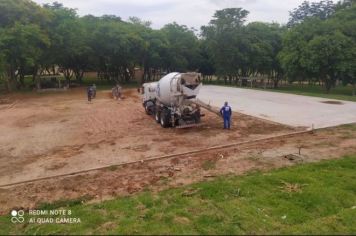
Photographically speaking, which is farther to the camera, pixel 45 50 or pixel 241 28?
pixel 241 28

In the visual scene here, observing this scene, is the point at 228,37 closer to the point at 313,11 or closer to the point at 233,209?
the point at 313,11

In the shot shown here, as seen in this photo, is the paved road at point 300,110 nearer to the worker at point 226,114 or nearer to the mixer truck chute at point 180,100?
the worker at point 226,114

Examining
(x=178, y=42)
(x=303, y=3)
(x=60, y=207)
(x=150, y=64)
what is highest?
(x=303, y=3)

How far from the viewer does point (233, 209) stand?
739 cm

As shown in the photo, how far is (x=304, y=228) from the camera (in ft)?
21.7

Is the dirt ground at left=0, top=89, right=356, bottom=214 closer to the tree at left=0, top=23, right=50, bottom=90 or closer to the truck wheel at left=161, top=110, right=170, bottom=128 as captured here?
the truck wheel at left=161, top=110, right=170, bottom=128

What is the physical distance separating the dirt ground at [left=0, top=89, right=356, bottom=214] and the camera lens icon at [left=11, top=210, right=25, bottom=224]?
0.94 feet

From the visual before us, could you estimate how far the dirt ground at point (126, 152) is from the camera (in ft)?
30.1

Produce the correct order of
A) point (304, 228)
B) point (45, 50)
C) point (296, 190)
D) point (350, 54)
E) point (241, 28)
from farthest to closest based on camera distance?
point (241, 28) < point (45, 50) < point (350, 54) < point (296, 190) < point (304, 228)

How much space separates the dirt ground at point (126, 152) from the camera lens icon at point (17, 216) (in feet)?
0.94

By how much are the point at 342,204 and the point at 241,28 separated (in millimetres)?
42440

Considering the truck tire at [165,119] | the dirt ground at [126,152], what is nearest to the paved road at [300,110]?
the dirt ground at [126,152]

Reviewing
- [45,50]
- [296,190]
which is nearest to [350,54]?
[296,190]

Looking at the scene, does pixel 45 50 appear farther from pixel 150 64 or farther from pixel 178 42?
pixel 178 42
